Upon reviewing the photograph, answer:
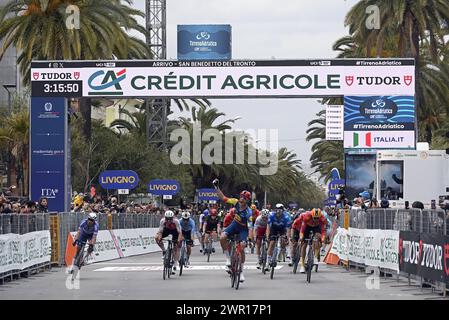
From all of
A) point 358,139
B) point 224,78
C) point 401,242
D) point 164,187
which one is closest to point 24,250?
point 401,242

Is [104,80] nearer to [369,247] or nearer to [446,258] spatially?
[369,247]

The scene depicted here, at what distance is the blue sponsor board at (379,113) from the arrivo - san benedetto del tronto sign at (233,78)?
0.61m

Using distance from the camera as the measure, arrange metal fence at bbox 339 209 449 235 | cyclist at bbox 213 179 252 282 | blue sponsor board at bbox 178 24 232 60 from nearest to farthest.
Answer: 1. metal fence at bbox 339 209 449 235
2. cyclist at bbox 213 179 252 282
3. blue sponsor board at bbox 178 24 232 60

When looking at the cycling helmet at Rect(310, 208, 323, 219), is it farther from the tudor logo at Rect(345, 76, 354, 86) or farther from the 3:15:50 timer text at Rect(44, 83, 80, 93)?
the 3:15:50 timer text at Rect(44, 83, 80, 93)

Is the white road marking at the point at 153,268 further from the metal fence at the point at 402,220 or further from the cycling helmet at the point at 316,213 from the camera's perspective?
the cycling helmet at the point at 316,213

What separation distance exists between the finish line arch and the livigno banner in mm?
689

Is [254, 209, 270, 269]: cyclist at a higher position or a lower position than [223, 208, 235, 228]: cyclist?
lower

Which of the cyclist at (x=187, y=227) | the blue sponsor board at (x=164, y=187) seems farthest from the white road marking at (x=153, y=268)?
the blue sponsor board at (x=164, y=187)

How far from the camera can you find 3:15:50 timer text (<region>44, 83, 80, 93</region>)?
40787mm

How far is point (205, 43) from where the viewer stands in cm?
4303

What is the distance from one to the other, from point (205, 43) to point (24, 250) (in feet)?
60.0

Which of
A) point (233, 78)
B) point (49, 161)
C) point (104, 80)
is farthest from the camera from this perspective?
point (104, 80)

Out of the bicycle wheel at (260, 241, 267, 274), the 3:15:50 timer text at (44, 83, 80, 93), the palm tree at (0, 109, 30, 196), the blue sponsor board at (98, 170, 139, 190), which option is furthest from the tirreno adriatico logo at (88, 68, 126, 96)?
the bicycle wheel at (260, 241, 267, 274)

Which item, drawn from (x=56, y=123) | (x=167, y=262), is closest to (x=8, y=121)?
(x=56, y=123)
